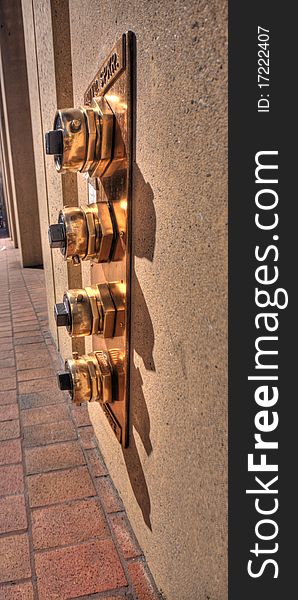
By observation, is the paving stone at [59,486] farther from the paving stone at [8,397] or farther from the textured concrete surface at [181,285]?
the paving stone at [8,397]

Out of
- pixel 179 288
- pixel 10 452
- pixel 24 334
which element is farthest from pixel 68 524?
pixel 24 334

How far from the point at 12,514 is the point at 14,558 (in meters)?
0.17

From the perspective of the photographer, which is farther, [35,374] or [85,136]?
[35,374]

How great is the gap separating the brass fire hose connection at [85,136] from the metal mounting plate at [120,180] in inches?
0.7

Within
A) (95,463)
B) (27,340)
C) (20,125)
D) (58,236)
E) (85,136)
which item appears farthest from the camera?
(20,125)

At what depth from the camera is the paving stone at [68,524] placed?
1.19m

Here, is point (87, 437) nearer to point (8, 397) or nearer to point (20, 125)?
point (8, 397)

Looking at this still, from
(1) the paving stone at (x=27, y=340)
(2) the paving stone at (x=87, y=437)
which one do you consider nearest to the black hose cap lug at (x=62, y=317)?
(2) the paving stone at (x=87, y=437)

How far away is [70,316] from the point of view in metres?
1.09

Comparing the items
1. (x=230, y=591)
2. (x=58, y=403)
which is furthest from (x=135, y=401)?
(x=58, y=403)

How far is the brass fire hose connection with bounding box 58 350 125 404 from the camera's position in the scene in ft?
3.64

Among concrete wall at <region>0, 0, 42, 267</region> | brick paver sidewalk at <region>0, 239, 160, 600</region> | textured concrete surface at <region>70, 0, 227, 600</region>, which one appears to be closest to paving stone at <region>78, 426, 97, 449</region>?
brick paver sidewalk at <region>0, 239, 160, 600</region>

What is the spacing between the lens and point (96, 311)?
107 cm

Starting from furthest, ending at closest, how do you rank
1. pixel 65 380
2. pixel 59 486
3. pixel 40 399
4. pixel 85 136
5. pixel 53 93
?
pixel 40 399 → pixel 53 93 → pixel 59 486 → pixel 65 380 → pixel 85 136
